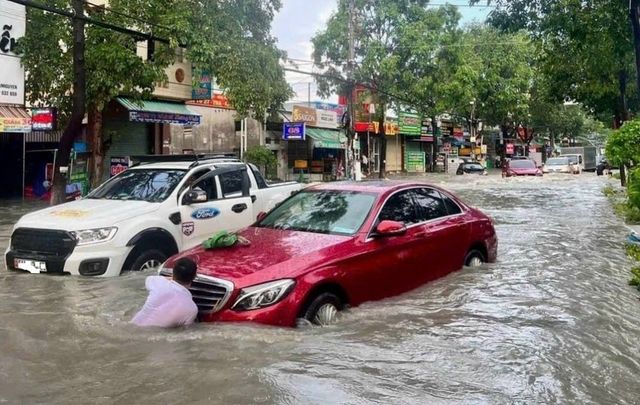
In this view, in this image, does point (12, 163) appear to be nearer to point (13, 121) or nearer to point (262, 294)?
point (13, 121)

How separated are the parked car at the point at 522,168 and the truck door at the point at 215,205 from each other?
3496 cm

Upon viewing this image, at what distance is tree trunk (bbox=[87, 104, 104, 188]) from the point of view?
17016 mm

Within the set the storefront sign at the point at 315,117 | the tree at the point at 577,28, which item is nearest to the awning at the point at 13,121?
the tree at the point at 577,28

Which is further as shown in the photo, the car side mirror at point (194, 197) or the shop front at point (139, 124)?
the shop front at point (139, 124)

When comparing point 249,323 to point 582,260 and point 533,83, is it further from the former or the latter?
point 533,83

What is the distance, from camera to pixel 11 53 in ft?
46.0

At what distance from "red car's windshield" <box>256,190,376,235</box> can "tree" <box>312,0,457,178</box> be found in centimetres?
2904

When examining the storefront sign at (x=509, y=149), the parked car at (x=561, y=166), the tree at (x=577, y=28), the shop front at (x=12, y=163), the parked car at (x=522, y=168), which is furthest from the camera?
the storefront sign at (x=509, y=149)

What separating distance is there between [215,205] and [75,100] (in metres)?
6.19

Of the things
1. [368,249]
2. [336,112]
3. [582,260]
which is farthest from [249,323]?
[336,112]

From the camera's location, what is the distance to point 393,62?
35375 millimetres

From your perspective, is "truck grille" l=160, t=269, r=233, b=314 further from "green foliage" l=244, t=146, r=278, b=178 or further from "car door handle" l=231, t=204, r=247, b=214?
"green foliage" l=244, t=146, r=278, b=178

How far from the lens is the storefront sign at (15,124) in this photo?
720 inches

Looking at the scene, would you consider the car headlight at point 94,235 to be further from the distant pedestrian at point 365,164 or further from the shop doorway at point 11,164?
the distant pedestrian at point 365,164
